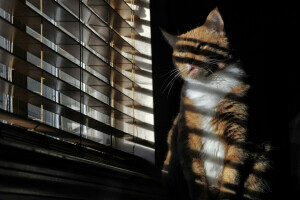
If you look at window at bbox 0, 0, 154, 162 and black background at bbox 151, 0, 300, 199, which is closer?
window at bbox 0, 0, 154, 162

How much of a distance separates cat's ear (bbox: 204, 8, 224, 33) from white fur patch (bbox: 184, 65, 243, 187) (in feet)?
0.77

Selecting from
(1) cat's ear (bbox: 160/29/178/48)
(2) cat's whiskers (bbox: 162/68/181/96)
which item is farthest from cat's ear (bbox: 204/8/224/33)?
(2) cat's whiskers (bbox: 162/68/181/96)

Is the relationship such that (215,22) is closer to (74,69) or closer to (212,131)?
(212,131)

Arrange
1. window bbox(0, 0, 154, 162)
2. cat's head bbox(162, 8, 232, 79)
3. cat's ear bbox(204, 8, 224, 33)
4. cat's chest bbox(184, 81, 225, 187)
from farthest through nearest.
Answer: cat's ear bbox(204, 8, 224, 33) < cat's head bbox(162, 8, 232, 79) < cat's chest bbox(184, 81, 225, 187) < window bbox(0, 0, 154, 162)

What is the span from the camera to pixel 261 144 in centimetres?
200

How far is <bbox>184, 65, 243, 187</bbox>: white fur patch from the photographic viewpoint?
6.26 ft

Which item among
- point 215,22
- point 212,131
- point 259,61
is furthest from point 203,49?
point 212,131

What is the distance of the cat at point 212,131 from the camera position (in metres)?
1.91

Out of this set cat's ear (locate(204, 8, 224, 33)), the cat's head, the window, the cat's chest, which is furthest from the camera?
cat's ear (locate(204, 8, 224, 33))

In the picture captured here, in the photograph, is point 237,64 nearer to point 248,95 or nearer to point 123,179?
point 248,95

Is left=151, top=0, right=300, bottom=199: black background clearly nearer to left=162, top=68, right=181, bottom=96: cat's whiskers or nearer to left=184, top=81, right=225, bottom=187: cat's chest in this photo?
left=162, top=68, right=181, bottom=96: cat's whiskers

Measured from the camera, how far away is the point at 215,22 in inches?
84.8

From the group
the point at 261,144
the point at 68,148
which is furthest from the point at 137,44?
the point at 68,148

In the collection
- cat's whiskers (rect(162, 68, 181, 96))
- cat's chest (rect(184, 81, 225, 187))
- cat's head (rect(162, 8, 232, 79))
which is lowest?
cat's chest (rect(184, 81, 225, 187))
